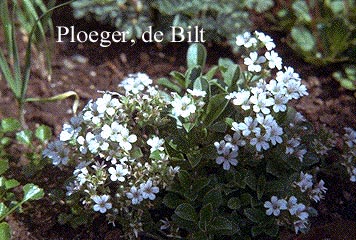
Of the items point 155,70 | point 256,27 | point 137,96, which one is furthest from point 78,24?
point 137,96

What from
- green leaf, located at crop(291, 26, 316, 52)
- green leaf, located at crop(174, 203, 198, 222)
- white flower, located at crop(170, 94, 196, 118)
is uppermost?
white flower, located at crop(170, 94, 196, 118)

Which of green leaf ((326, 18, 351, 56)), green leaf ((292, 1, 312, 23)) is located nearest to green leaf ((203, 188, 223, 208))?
green leaf ((326, 18, 351, 56))

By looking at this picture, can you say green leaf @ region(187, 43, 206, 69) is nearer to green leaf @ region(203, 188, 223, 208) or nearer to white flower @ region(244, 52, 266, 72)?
→ white flower @ region(244, 52, 266, 72)

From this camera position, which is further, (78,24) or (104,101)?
(78,24)

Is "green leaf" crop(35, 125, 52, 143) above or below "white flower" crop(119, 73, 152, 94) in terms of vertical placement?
below

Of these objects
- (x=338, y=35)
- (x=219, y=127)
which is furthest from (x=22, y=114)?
(x=338, y=35)

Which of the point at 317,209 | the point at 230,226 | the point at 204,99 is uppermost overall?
the point at 204,99

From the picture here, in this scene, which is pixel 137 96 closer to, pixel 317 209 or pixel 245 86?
pixel 245 86
